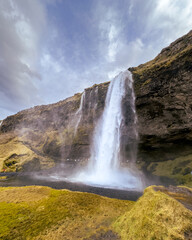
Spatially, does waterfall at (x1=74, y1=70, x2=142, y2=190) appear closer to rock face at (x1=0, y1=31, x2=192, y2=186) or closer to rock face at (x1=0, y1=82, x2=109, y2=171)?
rock face at (x1=0, y1=31, x2=192, y2=186)

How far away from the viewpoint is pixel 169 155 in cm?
2959

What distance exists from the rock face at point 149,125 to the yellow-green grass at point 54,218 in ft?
67.0

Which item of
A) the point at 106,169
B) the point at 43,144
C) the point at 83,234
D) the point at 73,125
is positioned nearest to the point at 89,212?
the point at 83,234

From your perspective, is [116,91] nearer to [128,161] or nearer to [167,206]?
[128,161]

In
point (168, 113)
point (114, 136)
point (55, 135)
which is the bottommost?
point (114, 136)

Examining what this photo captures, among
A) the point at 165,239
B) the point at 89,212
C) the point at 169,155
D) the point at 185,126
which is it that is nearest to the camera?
the point at 165,239

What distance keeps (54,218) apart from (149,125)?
2691 centimetres

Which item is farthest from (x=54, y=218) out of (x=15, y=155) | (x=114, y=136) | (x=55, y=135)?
(x=15, y=155)

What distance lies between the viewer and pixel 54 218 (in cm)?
Answer: 707

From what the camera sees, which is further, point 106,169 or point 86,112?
point 86,112

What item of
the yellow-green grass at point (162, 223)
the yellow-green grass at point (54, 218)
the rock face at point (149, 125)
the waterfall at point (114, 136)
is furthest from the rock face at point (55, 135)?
the yellow-green grass at point (162, 223)

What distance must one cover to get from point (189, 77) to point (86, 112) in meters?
28.8

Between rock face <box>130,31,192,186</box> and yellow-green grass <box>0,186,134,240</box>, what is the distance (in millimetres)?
20705

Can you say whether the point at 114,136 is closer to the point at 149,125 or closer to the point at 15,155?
the point at 149,125
